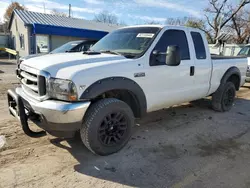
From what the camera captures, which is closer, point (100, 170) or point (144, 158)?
point (100, 170)

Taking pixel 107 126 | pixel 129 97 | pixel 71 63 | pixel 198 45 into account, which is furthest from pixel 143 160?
pixel 198 45

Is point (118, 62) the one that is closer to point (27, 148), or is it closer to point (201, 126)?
point (27, 148)

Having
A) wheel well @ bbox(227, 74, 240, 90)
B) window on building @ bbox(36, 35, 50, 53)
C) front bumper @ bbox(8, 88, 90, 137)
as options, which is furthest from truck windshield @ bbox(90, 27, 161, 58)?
window on building @ bbox(36, 35, 50, 53)

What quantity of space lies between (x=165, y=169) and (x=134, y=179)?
523 millimetres

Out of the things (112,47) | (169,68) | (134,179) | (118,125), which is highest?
(112,47)

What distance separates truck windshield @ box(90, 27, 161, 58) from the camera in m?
3.81

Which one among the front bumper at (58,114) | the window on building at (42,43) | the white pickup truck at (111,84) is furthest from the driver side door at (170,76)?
the window on building at (42,43)

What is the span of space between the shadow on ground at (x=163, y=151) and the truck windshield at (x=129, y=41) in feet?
5.27

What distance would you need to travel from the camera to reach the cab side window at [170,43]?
3.79m

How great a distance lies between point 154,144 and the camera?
12.9ft

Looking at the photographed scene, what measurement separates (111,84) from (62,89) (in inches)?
27.5

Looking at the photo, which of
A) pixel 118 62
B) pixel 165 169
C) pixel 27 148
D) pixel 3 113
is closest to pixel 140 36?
pixel 118 62

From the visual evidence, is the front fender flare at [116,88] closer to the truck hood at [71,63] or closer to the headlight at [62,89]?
the headlight at [62,89]

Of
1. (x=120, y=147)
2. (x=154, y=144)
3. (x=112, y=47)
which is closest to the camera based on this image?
(x=120, y=147)
